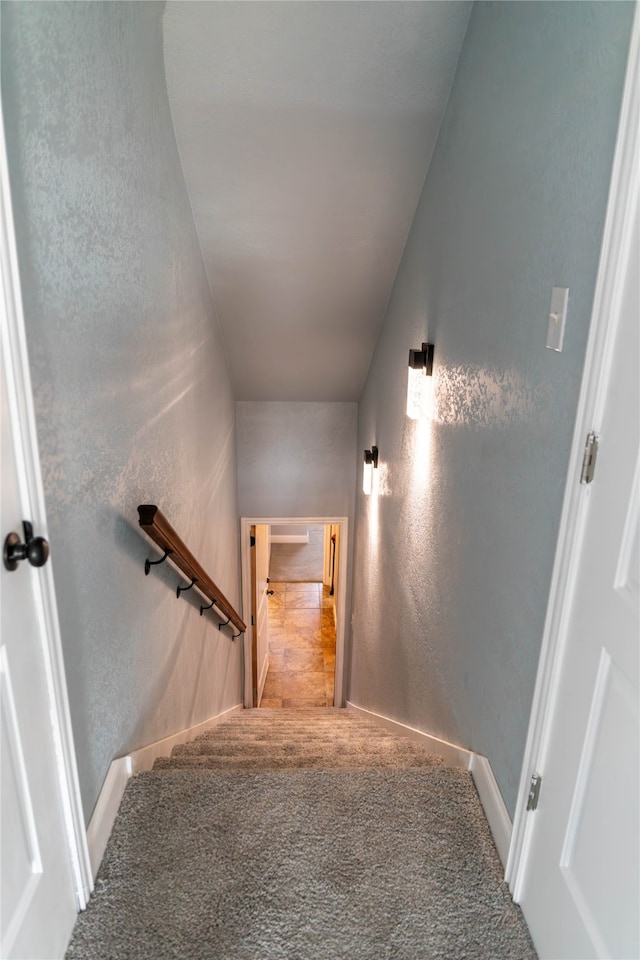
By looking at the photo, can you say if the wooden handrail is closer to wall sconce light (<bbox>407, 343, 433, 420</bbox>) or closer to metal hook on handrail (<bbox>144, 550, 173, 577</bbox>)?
metal hook on handrail (<bbox>144, 550, 173, 577</bbox>)

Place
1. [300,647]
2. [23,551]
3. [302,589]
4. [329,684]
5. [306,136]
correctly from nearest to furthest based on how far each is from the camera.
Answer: [23,551] → [306,136] → [329,684] → [300,647] → [302,589]

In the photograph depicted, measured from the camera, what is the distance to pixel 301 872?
1327mm

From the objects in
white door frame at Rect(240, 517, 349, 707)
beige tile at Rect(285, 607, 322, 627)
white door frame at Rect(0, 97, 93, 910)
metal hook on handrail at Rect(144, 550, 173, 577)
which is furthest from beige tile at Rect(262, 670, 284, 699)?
white door frame at Rect(0, 97, 93, 910)

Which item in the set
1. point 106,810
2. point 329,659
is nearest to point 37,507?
point 106,810

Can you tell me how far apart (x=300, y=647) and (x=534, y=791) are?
535cm

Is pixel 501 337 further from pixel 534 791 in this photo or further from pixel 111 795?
pixel 111 795

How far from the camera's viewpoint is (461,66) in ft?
5.80

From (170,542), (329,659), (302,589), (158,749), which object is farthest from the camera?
(302,589)

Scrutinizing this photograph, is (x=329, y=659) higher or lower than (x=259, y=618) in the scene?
lower

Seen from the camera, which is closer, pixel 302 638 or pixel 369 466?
pixel 369 466

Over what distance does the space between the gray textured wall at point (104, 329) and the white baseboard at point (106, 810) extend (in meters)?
0.05

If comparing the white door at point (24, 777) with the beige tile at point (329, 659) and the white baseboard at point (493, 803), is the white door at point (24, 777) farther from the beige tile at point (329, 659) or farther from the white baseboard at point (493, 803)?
the beige tile at point (329, 659)

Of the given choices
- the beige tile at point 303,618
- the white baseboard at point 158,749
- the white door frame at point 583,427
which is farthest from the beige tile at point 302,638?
the white door frame at point 583,427

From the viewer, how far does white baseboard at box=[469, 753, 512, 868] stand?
1347 mm
